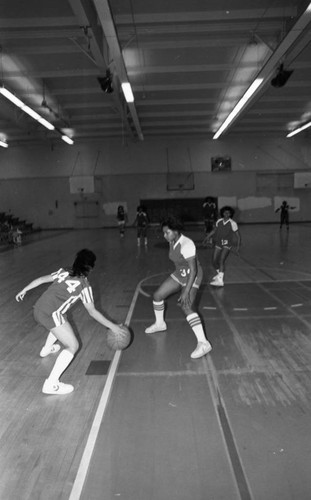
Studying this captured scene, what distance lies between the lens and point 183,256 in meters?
4.88

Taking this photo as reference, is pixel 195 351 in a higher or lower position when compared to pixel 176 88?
lower

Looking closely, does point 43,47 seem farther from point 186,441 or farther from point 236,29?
point 186,441

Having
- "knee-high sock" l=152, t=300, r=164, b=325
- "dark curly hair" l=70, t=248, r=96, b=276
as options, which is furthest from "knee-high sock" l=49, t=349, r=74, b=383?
"knee-high sock" l=152, t=300, r=164, b=325

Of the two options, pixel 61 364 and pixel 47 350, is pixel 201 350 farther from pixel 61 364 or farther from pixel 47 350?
pixel 47 350

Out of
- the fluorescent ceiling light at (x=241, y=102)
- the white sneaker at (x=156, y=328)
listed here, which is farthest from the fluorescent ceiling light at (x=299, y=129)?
the white sneaker at (x=156, y=328)

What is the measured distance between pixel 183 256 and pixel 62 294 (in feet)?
5.12

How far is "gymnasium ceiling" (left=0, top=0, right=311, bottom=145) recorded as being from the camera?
36.5 ft

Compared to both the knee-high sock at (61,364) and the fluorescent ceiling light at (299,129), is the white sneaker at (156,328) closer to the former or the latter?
the knee-high sock at (61,364)

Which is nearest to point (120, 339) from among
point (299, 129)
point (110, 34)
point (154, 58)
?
point (110, 34)

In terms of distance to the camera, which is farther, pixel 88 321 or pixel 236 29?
pixel 236 29

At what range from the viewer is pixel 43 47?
12836 millimetres


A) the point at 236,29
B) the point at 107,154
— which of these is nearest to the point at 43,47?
the point at 236,29

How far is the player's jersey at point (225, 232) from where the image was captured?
8.90m

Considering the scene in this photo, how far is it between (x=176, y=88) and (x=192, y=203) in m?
13.5
